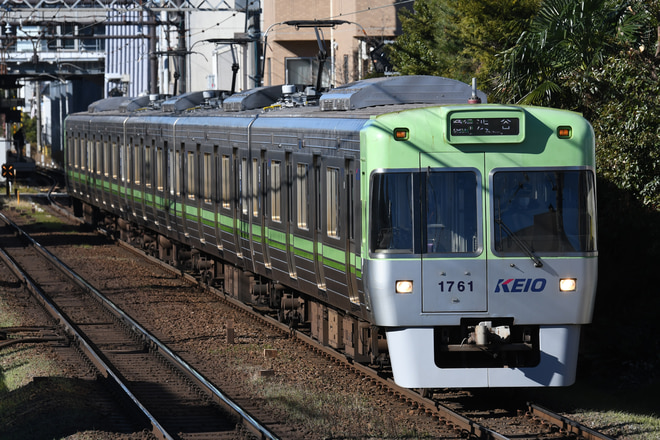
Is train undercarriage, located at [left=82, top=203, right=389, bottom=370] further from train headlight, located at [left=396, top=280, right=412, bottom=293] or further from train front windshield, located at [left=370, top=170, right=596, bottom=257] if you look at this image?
train front windshield, located at [left=370, top=170, right=596, bottom=257]

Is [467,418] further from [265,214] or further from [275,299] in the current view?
[275,299]

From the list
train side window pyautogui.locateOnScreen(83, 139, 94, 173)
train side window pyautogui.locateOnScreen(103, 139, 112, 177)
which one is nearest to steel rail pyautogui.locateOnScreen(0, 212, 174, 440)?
train side window pyautogui.locateOnScreen(103, 139, 112, 177)

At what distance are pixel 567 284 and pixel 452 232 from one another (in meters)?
1.13

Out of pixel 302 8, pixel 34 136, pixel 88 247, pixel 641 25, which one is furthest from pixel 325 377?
pixel 34 136

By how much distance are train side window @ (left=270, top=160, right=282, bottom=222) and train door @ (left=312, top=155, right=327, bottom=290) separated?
1464 millimetres

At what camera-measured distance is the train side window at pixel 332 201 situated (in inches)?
466

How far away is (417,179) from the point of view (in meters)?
10.4

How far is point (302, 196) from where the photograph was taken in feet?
43.3

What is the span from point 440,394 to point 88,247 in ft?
55.0

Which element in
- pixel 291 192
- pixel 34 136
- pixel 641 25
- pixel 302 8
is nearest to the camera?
pixel 291 192

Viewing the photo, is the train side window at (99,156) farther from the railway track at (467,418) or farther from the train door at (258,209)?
the railway track at (467,418)

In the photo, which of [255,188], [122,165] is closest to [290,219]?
[255,188]

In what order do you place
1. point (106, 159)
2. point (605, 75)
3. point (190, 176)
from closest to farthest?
point (605, 75)
point (190, 176)
point (106, 159)

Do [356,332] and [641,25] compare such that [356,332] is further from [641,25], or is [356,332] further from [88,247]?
[88,247]
